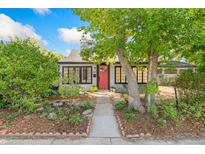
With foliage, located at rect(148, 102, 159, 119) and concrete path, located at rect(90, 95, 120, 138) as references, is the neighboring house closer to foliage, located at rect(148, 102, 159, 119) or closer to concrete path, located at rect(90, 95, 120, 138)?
concrete path, located at rect(90, 95, 120, 138)

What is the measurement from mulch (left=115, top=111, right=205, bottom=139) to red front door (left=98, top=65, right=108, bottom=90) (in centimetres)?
967

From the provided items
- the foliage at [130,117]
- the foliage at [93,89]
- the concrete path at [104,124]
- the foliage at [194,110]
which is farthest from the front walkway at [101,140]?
the foliage at [93,89]

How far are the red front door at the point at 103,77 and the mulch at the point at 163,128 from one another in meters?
9.67

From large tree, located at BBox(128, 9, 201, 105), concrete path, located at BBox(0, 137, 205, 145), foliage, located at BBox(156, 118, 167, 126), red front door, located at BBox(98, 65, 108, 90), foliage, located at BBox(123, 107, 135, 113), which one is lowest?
concrete path, located at BBox(0, 137, 205, 145)

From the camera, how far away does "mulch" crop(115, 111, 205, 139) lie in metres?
6.73

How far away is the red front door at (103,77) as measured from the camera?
17.4m

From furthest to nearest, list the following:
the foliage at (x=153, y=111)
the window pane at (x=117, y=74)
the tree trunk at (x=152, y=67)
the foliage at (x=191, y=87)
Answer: the window pane at (x=117, y=74), the tree trunk at (x=152, y=67), the foliage at (x=191, y=87), the foliage at (x=153, y=111)

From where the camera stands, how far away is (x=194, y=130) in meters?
7.07

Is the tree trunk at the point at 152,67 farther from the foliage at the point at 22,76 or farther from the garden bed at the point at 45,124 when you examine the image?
the foliage at the point at 22,76

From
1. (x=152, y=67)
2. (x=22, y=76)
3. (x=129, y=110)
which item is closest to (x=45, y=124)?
(x=22, y=76)

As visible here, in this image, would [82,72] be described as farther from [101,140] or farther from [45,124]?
[101,140]

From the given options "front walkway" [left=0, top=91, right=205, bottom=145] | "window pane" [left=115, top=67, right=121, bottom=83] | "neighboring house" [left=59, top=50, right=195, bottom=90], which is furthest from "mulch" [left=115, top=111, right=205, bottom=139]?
"window pane" [left=115, top=67, right=121, bottom=83]
